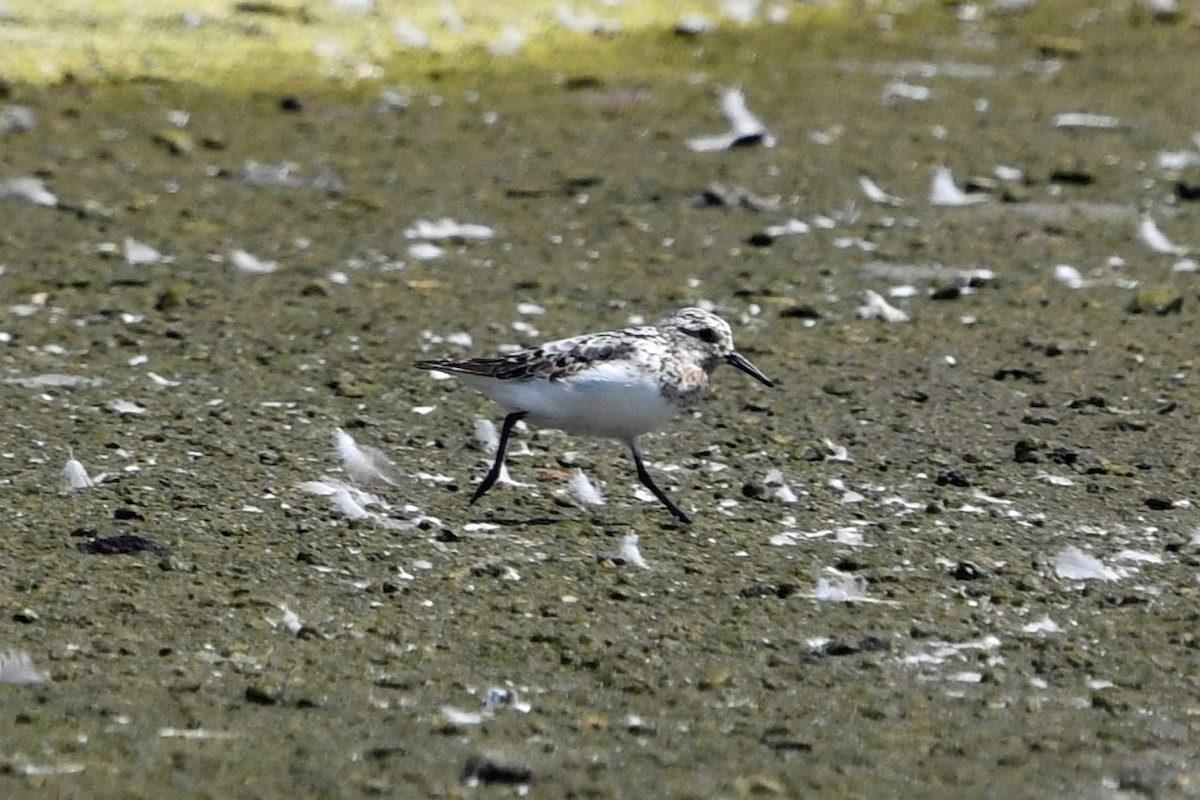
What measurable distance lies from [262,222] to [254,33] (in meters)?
3.65

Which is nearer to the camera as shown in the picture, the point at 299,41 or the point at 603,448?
the point at 603,448

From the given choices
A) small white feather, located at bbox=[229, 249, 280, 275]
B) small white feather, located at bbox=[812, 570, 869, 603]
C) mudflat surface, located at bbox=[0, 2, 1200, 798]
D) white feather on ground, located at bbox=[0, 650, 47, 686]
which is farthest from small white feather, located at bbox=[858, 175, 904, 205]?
white feather on ground, located at bbox=[0, 650, 47, 686]

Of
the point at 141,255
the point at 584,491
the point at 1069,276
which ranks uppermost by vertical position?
the point at 584,491

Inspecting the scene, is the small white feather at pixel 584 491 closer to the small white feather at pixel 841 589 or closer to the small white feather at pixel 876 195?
the small white feather at pixel 841 589

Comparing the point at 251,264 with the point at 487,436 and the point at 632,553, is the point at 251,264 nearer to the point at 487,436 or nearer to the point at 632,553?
the point at 487,436

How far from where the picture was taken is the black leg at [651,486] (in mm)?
7336

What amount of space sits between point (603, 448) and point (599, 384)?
1.11m

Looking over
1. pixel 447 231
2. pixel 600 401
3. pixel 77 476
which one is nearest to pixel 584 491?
pixel 600 401

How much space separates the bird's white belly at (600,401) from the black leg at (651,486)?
12 centimetres

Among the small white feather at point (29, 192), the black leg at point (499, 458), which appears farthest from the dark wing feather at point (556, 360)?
the small white feather at point (29, 192)

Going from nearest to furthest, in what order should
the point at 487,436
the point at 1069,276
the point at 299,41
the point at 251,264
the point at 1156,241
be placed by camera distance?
the point at 487,436, the point at 251,264, the point at 1069,276, the point at 1156,241, the point at 299,41

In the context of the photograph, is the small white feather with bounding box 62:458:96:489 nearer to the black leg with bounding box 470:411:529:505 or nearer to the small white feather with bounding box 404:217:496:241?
the black leg with bounding box 470:411:529:505

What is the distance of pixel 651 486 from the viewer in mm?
7434

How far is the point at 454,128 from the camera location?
13594 mm
